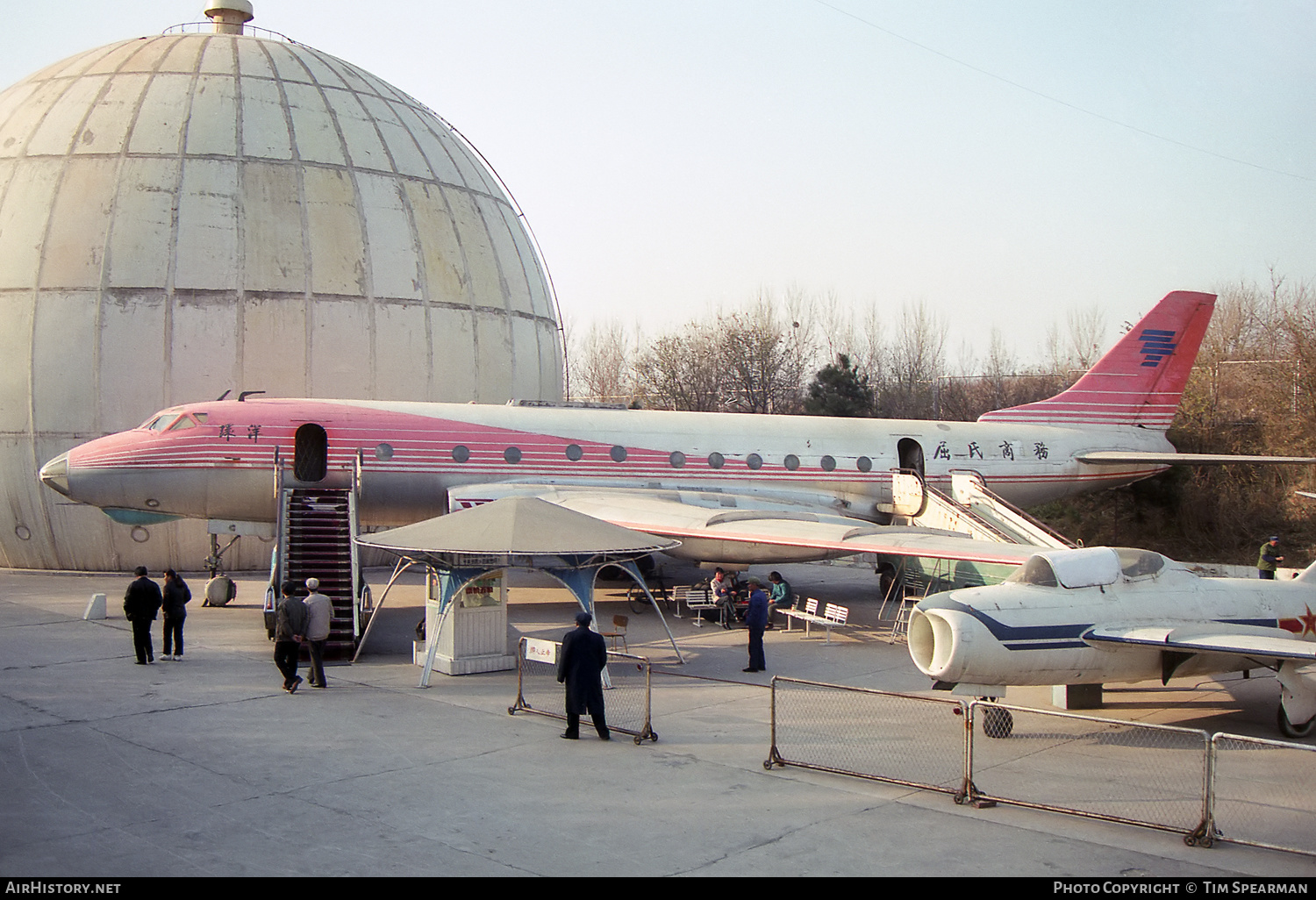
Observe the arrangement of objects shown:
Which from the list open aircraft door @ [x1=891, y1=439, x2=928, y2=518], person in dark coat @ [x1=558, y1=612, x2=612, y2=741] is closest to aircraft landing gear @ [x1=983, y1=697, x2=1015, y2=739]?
person in dark coat @ [x1=558, y1=612, x2=612, y2=741]

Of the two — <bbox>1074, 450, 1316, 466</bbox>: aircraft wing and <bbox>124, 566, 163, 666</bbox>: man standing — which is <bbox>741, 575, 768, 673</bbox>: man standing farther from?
<bbox>1074, 450, 1316, 466</bbox>: aircraft wing

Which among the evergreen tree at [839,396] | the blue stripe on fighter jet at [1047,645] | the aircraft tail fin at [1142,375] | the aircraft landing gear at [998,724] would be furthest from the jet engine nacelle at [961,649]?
the evergreen tree at [839,396]

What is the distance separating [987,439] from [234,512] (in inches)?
721

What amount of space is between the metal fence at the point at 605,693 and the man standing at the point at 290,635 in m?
3.06

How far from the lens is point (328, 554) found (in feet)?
65.3

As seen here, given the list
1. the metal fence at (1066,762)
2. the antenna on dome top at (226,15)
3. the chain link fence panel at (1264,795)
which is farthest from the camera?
the antenna on dome top at (226,15)

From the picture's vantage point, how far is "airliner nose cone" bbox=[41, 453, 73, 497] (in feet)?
73.0

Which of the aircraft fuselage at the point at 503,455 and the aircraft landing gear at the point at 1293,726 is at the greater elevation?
the aircraft fuselage at the point at 503,455

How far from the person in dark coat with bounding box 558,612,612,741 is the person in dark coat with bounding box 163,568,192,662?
7499 millimetres

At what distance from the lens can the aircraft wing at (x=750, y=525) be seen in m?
19.0

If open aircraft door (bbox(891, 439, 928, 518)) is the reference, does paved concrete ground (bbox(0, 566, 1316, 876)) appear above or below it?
below

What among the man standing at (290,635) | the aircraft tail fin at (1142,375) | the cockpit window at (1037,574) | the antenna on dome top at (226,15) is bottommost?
the man standing at (290,635)

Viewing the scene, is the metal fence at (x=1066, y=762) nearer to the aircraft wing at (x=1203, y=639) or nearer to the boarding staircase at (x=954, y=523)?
the aircraft wing at (x=1203, y=639)
